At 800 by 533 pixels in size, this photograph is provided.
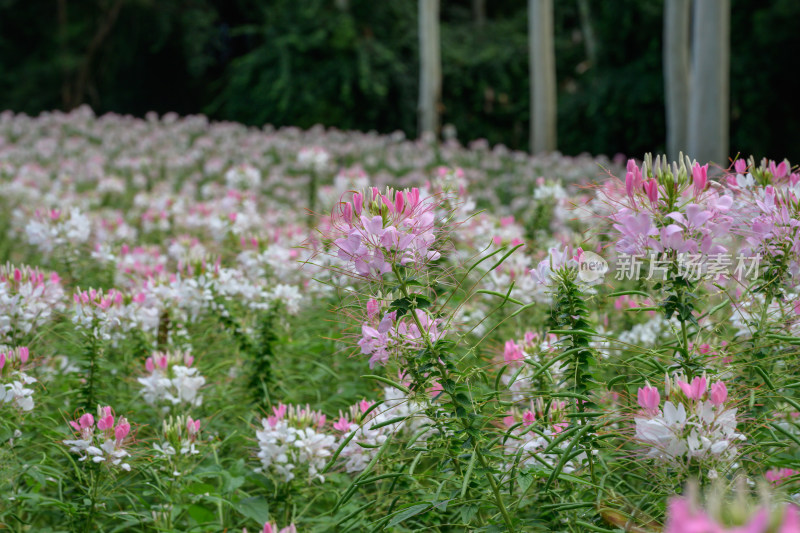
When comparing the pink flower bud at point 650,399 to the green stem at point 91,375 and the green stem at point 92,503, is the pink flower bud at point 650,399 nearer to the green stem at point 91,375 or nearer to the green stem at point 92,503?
the green stem at point 92,503

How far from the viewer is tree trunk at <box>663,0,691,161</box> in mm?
9414

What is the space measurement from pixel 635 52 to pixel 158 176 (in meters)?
10.3

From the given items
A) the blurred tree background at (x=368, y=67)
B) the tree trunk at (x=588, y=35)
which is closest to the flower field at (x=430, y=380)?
the blurred tree background at (x=368, y=67)

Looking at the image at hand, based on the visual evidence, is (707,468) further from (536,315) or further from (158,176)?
(158,176)

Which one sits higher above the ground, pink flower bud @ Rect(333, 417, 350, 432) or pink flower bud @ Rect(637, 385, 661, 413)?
pink flower bud @ Rect(637, 385, 661, 413)

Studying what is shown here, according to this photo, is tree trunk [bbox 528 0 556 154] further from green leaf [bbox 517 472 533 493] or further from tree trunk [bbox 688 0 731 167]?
green leaf [bbox 517 472 533 493]

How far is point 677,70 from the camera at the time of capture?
31.6 ft

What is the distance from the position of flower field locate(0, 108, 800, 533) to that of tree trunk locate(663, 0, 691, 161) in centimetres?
673

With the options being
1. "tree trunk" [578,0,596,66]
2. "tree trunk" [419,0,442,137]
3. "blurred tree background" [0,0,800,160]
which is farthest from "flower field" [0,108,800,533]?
"tree trunk" [578,0,596,66]

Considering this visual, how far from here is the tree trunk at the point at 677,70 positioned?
941cm

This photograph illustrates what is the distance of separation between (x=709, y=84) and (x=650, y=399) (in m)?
8.17

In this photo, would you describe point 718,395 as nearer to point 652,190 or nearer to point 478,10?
point 652,190

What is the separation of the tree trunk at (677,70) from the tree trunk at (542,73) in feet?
9.21

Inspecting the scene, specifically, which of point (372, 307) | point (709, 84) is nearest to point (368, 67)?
point (709, 84)
